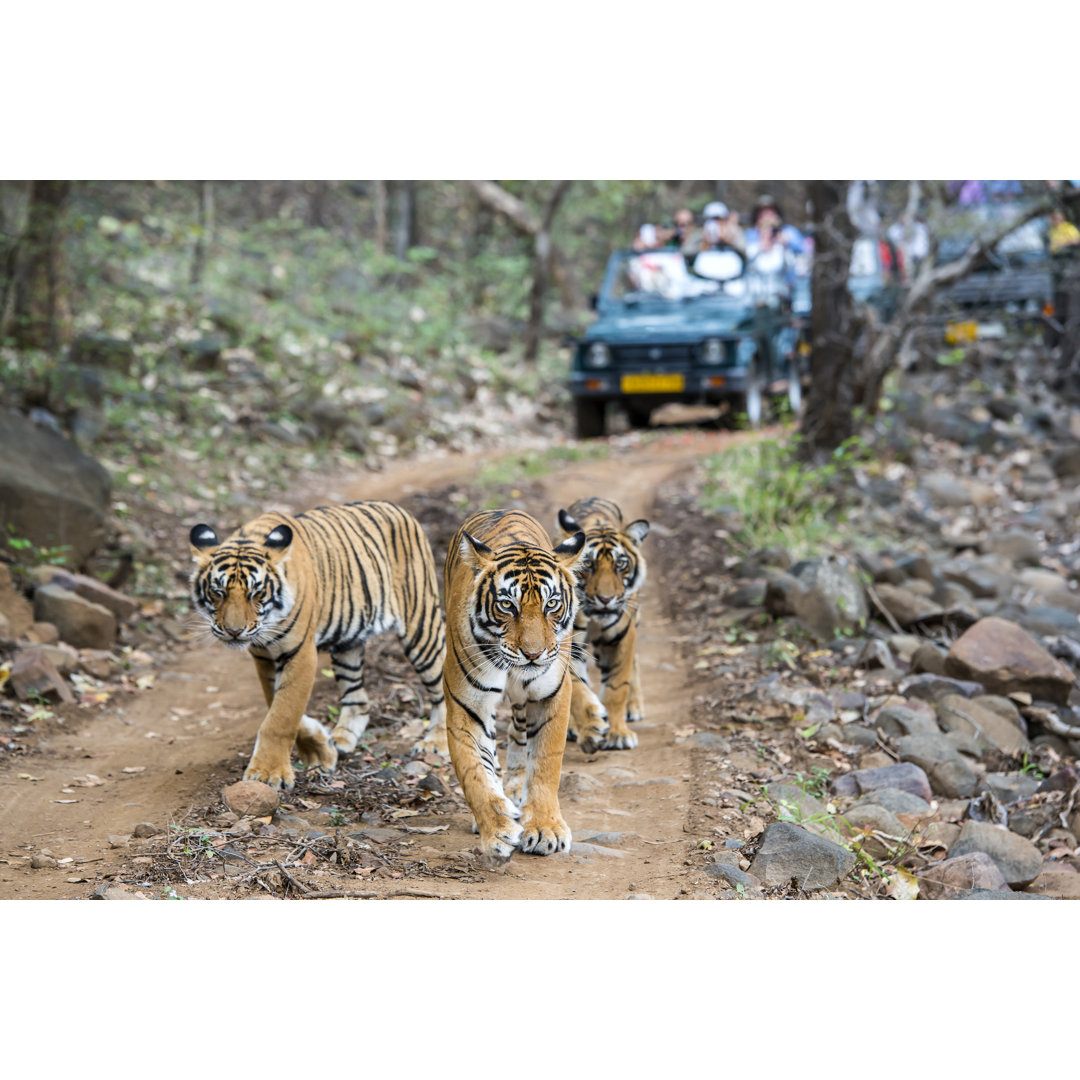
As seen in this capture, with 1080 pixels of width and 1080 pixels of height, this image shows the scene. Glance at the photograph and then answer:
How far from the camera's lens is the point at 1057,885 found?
4.75 meters

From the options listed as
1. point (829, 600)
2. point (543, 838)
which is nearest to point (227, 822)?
point (543, 838)

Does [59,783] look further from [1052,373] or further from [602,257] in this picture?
[602,257]

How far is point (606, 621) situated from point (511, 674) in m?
1.29

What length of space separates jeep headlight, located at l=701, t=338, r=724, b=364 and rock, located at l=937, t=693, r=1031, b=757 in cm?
762

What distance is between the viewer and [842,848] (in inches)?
169

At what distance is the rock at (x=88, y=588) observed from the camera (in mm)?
7109

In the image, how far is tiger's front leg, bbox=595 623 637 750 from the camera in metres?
5.56

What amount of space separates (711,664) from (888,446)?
675cm

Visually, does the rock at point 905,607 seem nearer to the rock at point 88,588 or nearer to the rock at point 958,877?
the rock at point 958,877

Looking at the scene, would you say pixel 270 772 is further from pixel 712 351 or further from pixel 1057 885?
pixel 712 351

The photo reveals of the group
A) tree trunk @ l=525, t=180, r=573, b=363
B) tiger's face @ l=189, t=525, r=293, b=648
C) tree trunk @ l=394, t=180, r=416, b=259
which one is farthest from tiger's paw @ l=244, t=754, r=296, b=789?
tree trunk @ l=394, t=180, r=416, b=259

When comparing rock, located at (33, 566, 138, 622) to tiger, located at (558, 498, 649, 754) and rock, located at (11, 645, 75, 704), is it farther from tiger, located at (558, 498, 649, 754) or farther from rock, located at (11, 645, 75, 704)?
tiger, located at (558, 498, 649, 754)

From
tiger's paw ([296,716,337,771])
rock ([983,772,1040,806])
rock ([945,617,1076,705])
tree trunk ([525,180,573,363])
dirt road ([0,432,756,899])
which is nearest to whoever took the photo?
dirt road ([0,432,756,899])
